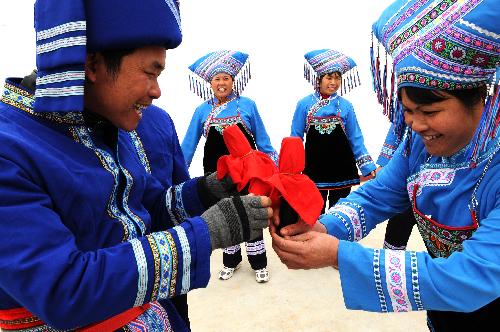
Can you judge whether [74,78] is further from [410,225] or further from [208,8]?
[208,8]

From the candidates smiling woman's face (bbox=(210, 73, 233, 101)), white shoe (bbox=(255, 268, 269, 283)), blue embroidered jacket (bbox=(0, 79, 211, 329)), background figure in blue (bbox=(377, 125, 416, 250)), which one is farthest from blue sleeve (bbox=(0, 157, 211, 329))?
→ smiling woman's face (bbox=(210, 73, 233, 101))

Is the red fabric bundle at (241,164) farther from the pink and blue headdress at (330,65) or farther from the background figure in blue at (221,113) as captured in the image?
the pink and blue headdress at (330,65)

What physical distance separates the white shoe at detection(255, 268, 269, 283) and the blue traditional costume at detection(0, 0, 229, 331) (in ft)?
7.31

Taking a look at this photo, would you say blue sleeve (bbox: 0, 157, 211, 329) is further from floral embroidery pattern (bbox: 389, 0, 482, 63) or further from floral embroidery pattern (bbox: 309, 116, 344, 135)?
floral embroidery pattern (bbox: 309, 116, 344, 135)

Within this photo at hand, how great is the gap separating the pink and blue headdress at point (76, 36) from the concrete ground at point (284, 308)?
2.22m

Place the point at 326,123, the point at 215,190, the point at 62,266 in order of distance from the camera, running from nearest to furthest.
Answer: the point at 62,266 < the point at 215,190 < the point at 326,123

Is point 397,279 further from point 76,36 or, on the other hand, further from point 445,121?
point 76,36

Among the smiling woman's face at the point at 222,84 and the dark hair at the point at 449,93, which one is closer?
the dark hair at the point at 449,93

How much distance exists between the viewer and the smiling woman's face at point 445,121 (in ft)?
3.71

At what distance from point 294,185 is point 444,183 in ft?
1.51

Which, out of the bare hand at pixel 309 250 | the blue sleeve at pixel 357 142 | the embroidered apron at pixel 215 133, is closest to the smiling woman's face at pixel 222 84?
the embroidered apron at pixel 215 133

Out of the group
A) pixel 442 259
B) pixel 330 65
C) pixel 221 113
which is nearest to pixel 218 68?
pixel 221 113

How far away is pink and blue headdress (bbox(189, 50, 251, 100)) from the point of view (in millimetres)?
3709

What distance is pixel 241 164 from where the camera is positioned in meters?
1.37
